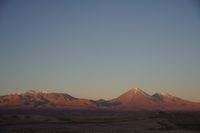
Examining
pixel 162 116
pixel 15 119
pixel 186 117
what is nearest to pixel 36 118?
pixel 15 119

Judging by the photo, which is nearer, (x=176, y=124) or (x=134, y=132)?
(x=134, y=132)

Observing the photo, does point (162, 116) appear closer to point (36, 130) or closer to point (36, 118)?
point (36, 118)

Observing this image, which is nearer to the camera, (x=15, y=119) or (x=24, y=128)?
(x=24, y=128)

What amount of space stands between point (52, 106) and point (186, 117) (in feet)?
452

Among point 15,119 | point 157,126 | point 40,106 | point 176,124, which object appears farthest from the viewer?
point 40,106

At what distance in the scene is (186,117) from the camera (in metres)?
68.2

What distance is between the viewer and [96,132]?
4450 centimetres

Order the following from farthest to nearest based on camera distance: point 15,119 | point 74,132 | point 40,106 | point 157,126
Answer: point 40,106
point 15,119
point 157,126
point 74,132

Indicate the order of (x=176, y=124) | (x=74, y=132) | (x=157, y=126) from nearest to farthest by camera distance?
(x=74, y=132) → (x=157, y=126) → (x=176, y=124)

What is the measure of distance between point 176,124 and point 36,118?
24.9 metres

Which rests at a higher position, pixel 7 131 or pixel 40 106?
pixel 40 106

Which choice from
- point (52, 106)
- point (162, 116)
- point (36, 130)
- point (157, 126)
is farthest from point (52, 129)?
point (52, 106)

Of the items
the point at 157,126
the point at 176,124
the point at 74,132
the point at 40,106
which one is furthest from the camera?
the point at 40,106

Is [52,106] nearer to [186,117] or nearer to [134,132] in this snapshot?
[186,117]
